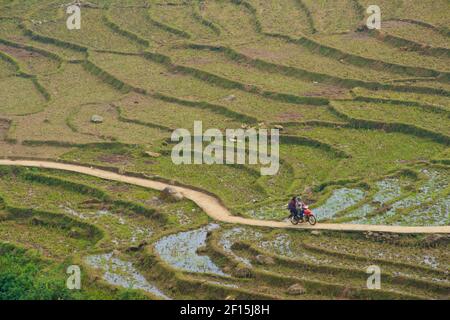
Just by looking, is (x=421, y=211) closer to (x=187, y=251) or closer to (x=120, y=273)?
(x=187, y=251)

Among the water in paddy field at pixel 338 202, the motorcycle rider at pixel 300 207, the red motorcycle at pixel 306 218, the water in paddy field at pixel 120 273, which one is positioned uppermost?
the water in paddy field at pixel 338 202

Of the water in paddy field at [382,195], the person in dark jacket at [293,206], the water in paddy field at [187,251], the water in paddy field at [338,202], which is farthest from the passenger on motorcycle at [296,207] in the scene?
the water in paddy field at [187,251]

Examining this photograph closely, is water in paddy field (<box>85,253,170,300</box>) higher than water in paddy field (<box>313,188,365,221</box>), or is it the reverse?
water in paddy field (<box>313,188,365,221</box>)

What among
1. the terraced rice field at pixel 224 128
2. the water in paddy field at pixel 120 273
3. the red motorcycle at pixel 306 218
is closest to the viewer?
the water in paddy field at pixel 120 273

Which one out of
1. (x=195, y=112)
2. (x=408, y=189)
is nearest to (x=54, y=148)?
(x=195, y=112)

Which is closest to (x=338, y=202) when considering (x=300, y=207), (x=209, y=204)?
(x=300, y=207)

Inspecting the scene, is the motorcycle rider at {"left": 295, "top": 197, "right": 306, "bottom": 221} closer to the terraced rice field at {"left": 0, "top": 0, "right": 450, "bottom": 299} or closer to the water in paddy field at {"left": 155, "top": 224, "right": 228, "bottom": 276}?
the terraced rice field at {"left": 0, "top": 0, "right": 450, "bottom": 299}

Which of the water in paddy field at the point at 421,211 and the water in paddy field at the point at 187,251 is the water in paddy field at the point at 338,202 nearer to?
the water in paddy field at the point at 421,211

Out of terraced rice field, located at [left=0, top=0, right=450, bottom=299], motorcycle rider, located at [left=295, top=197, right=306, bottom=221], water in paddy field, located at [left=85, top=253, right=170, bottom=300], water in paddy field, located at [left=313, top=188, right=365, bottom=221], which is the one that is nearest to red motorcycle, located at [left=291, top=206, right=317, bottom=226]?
motorcycle rider, located at [left=295, top=197, right=306, bottom=221]
